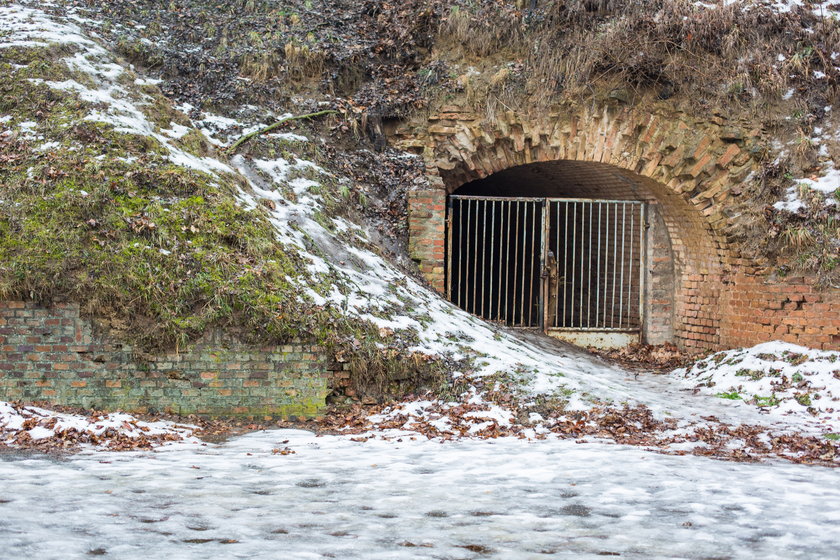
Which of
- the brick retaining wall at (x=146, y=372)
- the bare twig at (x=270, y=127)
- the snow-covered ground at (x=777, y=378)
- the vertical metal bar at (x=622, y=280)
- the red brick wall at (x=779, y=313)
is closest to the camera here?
the brick retaining wall at (x=146, y=372)

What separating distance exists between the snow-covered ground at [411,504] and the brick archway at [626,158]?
474cm

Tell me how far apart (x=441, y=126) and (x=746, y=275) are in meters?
4.32

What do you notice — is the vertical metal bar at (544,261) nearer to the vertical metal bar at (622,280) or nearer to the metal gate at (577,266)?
the metal gate at (577,266)

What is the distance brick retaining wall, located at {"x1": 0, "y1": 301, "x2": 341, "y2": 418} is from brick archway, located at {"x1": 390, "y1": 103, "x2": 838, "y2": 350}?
353 centimetres

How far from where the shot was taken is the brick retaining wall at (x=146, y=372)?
6.34m

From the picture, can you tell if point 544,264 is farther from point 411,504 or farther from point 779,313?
point 411,504

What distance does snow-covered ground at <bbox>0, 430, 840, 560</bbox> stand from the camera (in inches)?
138

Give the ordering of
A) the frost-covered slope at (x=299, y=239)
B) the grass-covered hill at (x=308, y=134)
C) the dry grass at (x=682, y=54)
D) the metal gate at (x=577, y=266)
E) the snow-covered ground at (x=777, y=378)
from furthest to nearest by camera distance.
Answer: the metal gate at (x=577, y=266)
the dry grass at (x=682, y=54)
the snow-covered ground at (x=777, y=378)
the frost-covered slope at (x=299, y=239)
the grass-covered hill at (x=308, y=134)

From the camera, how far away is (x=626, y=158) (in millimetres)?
10367

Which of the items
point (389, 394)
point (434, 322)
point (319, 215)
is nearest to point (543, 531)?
point (389, 394)

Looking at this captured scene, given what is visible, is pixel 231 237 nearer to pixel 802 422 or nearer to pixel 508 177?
pixel 802 422

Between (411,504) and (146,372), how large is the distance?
3.17 metres

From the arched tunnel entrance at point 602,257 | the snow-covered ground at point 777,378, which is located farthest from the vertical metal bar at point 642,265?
the snow-covered ground at point 777,378

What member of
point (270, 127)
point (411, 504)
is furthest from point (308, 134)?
point (411, 504)
